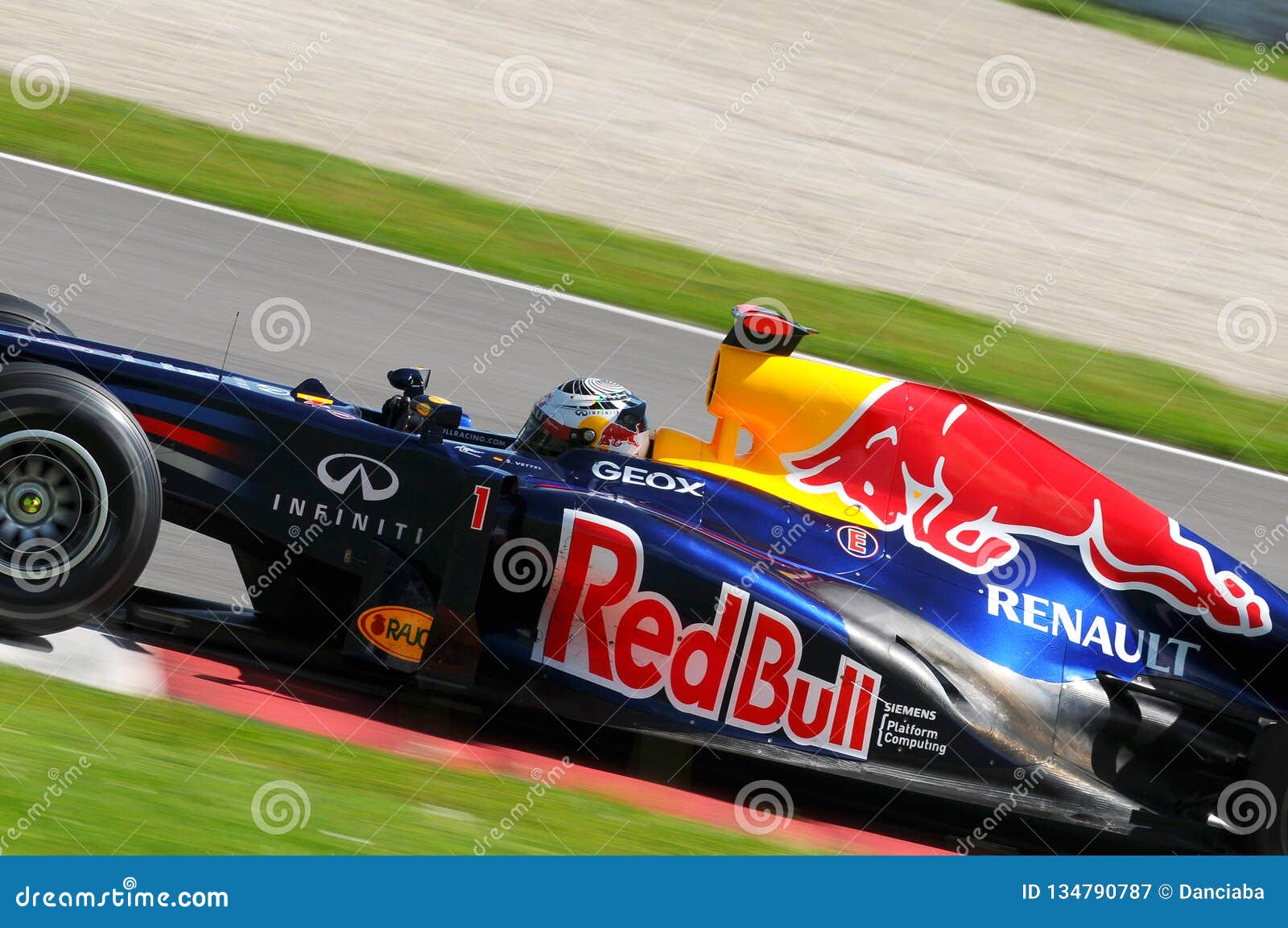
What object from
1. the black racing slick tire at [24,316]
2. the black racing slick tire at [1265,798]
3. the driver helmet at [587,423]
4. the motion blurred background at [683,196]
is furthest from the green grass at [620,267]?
the black racing slick tire at [1265,798]

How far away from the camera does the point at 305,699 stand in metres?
5.32

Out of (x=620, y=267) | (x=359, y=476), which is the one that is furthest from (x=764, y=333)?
(x=620, y=267)

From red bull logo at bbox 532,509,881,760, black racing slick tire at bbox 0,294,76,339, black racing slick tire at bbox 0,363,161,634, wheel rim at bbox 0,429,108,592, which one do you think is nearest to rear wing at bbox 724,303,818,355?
red bull logo at bbox 532,509,881,760

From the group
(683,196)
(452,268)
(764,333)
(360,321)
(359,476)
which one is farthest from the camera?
(683,196)

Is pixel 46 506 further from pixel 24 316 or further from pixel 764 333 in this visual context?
pixel 764 333

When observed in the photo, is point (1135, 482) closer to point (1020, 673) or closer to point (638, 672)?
point (1020, 673)

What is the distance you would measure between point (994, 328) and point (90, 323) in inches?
267

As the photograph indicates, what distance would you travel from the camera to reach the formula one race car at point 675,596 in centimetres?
489

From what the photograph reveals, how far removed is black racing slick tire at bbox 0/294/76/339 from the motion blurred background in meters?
1.18

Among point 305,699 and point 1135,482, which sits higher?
point 1135,482

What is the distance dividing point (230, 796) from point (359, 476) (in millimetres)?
1551

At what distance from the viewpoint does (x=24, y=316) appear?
640 cm

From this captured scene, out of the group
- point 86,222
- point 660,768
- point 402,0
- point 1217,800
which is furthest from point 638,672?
point 402,0

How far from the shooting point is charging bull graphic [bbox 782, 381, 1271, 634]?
6.06 meters
